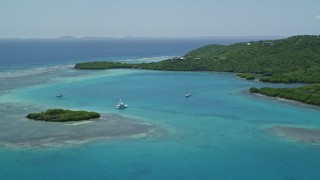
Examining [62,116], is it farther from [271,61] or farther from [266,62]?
[271,61]

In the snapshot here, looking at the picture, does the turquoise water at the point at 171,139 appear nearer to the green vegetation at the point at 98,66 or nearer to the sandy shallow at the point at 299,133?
the sandy shallow at the point at 299,133

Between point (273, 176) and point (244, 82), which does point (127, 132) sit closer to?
point (273, 176)

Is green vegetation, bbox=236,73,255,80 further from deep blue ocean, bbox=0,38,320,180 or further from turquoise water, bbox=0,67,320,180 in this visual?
Answer: deep blue ocean, bbox=0,38,320,180

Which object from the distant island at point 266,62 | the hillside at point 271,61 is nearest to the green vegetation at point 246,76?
the distant island at point 266,62

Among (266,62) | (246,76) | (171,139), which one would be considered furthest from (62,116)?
(266,62)

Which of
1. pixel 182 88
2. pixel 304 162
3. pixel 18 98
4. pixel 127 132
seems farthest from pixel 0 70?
pixel 304 162

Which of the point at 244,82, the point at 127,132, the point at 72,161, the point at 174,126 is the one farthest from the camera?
the point at 244,82
